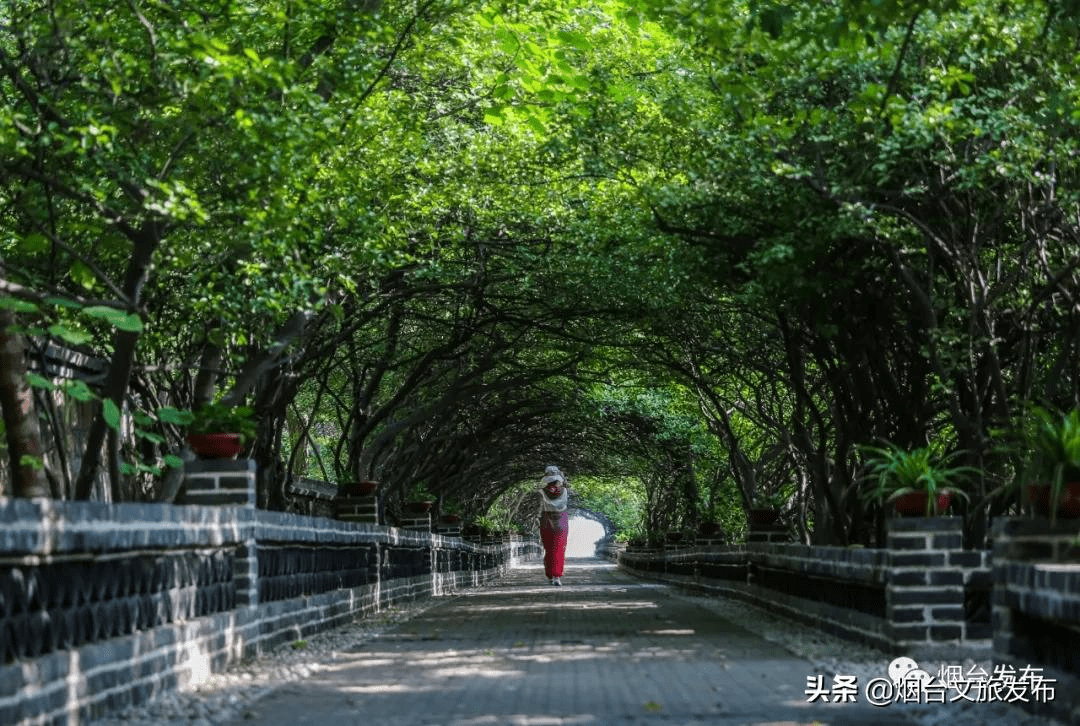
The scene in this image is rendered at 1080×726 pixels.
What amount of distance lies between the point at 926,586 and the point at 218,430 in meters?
5.50

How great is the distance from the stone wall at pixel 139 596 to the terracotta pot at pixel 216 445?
146 millimetres

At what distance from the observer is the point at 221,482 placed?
11883 mm

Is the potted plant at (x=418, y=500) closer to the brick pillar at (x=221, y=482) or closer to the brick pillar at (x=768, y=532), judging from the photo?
the brick pillar at (x=768, y=532)

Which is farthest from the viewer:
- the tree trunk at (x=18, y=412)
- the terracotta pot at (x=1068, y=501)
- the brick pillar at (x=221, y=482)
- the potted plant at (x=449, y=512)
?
the potted plant at (x=449, y=512)

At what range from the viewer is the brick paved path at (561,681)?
7.69m

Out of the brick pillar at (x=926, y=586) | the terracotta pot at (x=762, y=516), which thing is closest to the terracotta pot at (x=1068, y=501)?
the brick pillar at (x=926, y=586)

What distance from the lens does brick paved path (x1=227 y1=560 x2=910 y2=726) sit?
25.2 feet

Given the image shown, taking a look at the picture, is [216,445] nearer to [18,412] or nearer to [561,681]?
[18,412]

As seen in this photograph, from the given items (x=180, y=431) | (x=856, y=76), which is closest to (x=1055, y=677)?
(x=856, y=76)

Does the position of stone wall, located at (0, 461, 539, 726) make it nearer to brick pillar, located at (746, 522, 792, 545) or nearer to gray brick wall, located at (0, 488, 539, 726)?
gray brick wall, located at (0, 488, 539, 726)

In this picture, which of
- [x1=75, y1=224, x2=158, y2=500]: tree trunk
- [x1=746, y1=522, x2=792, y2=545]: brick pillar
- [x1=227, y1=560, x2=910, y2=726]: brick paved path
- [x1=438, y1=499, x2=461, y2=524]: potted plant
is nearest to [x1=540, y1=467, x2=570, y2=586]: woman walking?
[x1=746, y1=522, x2=792, y2=545]: brick pillar

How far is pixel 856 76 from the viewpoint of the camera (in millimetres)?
13172

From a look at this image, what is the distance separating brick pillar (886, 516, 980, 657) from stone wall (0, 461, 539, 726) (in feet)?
15.4

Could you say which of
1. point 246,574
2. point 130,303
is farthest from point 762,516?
point 130,303
